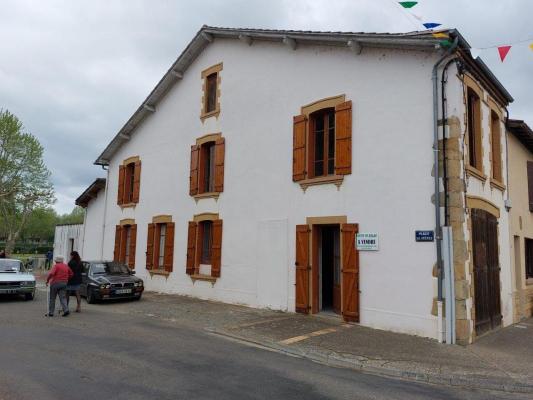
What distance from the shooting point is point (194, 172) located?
15625 millimetres

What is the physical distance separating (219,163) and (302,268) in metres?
5.11

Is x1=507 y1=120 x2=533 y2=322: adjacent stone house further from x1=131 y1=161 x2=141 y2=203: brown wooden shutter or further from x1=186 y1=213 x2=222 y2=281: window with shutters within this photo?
x1=131 y1=161 x2=141 y2=203: brown wooden shutter

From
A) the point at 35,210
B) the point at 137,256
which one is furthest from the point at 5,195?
the point at 137,256

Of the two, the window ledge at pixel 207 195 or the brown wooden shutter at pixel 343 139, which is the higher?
the brown wooden shutter at pixel 343 139

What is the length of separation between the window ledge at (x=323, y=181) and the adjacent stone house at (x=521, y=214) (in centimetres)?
567

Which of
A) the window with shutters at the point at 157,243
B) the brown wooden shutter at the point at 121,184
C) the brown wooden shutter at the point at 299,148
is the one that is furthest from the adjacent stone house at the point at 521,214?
the brown wooden shutter at the point at 121,184

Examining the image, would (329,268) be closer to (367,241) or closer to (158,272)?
(367,241)

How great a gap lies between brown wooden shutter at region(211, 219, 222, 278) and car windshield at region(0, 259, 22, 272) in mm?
6787

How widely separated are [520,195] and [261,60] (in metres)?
9.25

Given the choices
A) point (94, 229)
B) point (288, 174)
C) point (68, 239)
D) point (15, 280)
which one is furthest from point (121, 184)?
point (288, 174)

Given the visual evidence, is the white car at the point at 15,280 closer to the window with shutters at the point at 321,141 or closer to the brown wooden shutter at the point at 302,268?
the brown wooden shutter at the point at 302,268

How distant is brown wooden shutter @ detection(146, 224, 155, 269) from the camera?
1714 centimetres

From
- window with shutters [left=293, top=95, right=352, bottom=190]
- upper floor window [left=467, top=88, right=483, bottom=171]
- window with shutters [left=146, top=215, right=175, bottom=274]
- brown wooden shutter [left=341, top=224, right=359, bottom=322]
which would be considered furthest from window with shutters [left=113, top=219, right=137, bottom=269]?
upper floor window [left=467, top=88, right=483, bottom=171]

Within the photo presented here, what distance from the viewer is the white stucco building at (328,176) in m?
9.32
